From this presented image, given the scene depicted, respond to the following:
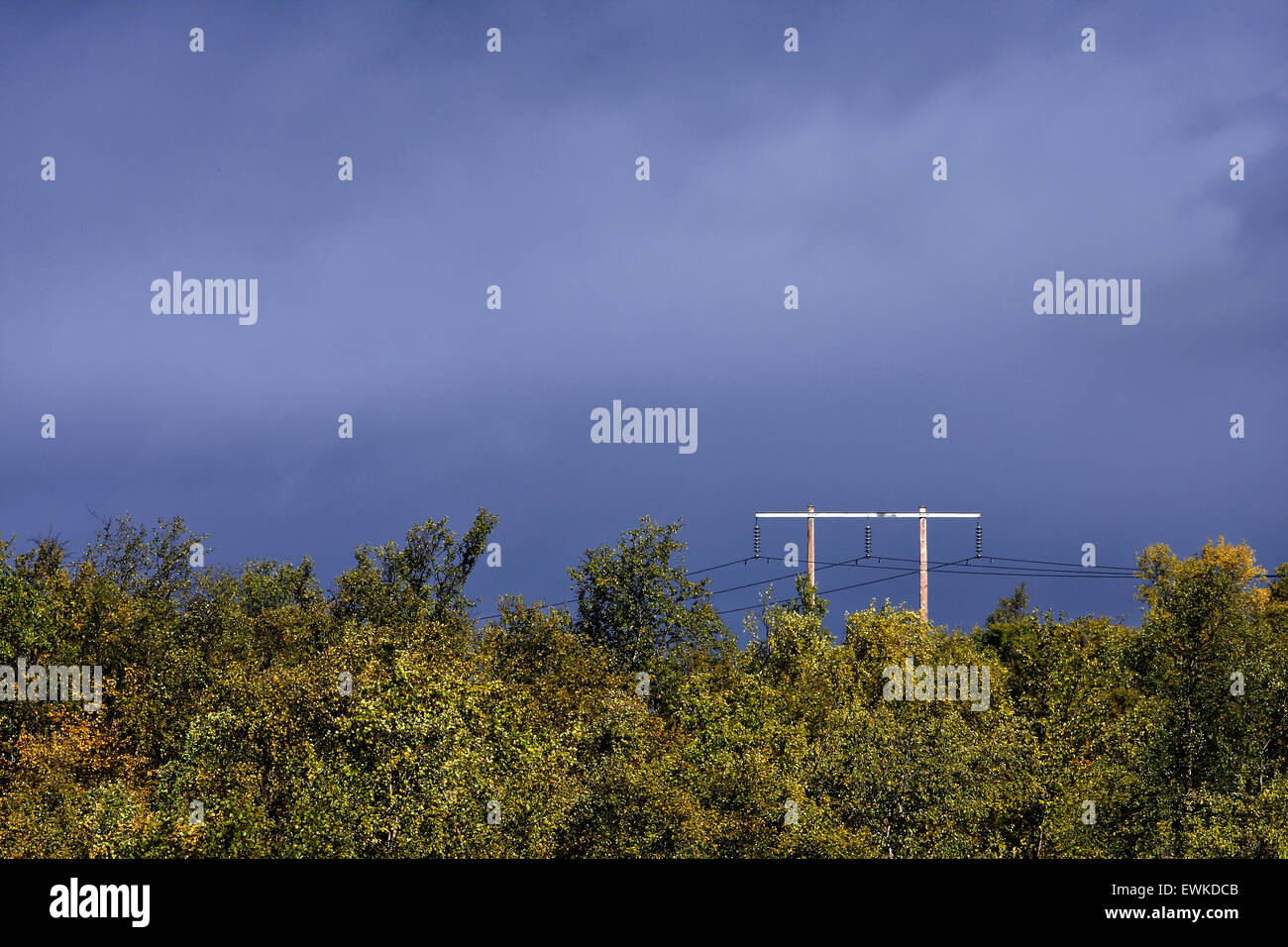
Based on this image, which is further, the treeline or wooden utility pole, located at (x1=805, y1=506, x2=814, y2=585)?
wooden utility pole, located at (x1=805, y1=506, x2=814, y2=585)

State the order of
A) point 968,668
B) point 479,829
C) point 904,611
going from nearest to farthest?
point 479,829 → point 968,668 → point 904,611

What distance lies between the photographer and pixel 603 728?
57688mm

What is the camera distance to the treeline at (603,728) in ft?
144

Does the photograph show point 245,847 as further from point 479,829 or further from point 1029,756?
point 1029,756

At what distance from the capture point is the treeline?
44.0 m

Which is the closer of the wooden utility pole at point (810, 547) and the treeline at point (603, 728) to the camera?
the treeline at point (603, 728)

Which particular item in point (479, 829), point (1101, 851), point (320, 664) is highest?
point (320, 664)

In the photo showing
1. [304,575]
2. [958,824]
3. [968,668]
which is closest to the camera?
[958,824]

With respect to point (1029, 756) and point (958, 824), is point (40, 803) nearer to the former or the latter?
point (958, 824)

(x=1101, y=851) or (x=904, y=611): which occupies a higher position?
(x=904, y=611)

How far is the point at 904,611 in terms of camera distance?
89000 millimetres
